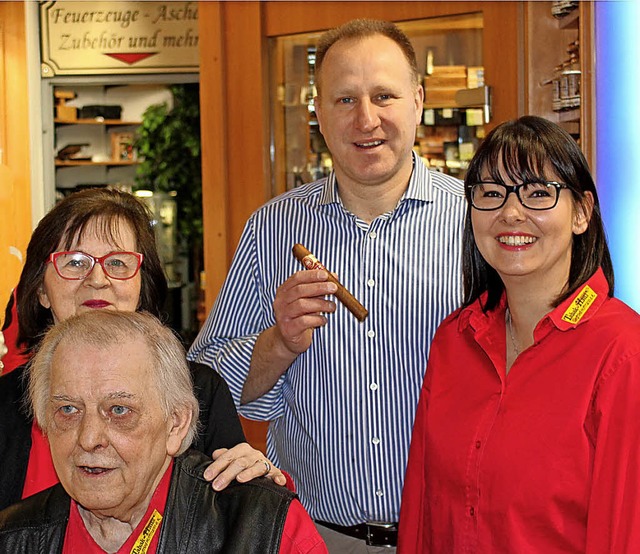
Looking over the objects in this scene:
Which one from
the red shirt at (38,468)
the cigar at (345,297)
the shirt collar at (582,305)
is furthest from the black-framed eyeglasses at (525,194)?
the red shirt at (38,468)

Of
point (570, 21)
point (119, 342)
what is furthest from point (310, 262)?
point (570, 21)

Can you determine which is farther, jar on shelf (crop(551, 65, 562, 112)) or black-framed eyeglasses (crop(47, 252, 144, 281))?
jar on shelf (crop(551, 65, 562, 112))

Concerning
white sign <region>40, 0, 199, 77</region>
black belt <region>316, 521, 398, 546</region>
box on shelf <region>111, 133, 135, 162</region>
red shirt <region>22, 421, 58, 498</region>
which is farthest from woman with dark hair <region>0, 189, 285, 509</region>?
box on shelf <region>111, 133, 135, 162</region>

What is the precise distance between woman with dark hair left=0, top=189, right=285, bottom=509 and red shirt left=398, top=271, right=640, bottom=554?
1.60ft

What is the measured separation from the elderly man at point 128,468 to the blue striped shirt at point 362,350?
2.00 ft

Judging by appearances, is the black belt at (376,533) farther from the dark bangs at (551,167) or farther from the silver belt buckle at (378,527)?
the dark bangs at (551,167)

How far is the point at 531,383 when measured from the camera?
6.03 ft

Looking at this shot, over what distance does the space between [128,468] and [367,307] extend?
2.93 feet

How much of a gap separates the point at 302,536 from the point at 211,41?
3548 millimetres

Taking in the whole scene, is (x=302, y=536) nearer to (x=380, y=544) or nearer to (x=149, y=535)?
(x=149, y=535)

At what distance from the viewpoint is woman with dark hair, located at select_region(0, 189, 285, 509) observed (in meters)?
2.02

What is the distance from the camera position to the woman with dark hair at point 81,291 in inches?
79.4

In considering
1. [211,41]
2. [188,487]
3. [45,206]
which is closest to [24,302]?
[188,487]

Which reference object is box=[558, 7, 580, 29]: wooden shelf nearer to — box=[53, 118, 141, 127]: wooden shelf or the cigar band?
the cigar band
